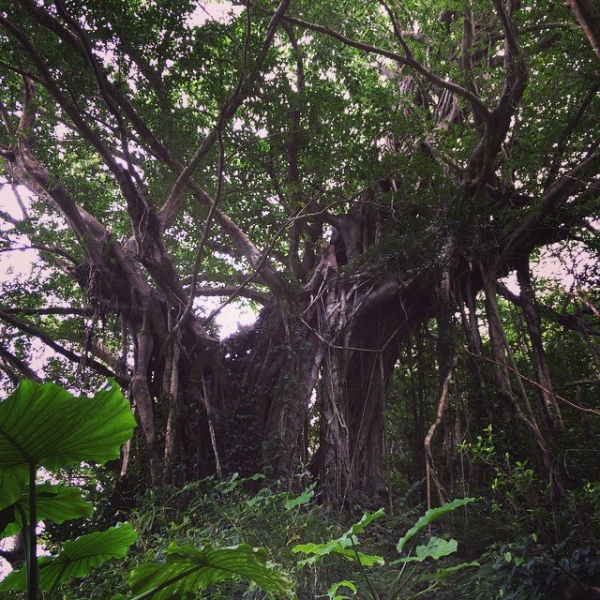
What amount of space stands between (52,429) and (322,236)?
497 centimetres

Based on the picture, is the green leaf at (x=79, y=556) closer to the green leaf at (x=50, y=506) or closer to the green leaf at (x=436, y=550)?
the green leaf at (x=50, y=506)

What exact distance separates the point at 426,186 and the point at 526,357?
1.90 meters

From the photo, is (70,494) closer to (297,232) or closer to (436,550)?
(436,550)

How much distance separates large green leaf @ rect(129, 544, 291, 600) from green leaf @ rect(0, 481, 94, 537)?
0.28m

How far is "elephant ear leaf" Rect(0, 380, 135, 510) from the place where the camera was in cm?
109

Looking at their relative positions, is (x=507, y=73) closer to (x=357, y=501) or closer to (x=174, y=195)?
(x=174, y=195)

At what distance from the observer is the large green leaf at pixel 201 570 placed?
1286 millimetres

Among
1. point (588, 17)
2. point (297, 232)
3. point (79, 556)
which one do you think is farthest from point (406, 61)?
point (79, 556)

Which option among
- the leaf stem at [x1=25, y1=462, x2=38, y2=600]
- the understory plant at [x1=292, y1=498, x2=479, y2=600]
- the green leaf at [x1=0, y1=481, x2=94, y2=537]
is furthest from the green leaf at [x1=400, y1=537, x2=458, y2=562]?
the leaf stem at [x1=25, y1=462, x2=38, y2=600]

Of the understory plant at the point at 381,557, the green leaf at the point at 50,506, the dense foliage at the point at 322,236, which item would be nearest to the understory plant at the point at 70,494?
the green leaf at the point at 50,506

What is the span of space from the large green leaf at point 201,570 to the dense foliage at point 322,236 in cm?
227

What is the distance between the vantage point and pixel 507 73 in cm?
404

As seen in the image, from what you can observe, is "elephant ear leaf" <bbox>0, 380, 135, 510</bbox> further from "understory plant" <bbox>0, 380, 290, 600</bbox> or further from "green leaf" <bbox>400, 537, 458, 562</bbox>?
"green leaf" <bbox>400, 537, 458, 562</bbox>

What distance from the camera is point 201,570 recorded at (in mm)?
1432
